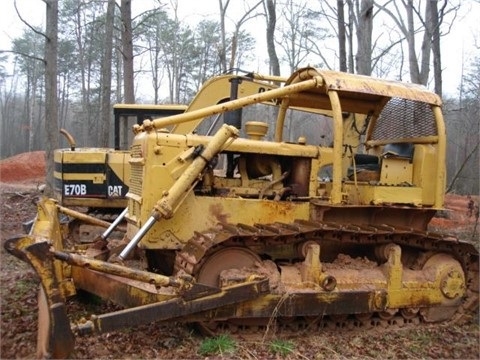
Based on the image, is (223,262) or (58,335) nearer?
(58,335)

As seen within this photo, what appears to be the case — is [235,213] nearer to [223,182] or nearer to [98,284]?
[223,182]

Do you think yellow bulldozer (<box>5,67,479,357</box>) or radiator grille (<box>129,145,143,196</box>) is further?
radiator grille (<box>129,145,143,196</box>)

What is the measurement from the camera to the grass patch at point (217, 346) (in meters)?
4.59

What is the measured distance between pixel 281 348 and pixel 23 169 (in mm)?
27161

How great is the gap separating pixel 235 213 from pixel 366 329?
189 centimetres

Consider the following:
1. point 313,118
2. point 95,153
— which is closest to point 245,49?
point 313,118

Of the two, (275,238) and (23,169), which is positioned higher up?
(23,169)

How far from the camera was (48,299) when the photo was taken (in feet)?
13.3

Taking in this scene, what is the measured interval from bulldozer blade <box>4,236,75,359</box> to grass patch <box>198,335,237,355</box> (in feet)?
3.91

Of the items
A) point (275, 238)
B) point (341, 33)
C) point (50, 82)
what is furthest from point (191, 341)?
point (341, 33)

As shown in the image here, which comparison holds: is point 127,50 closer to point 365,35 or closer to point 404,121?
point 365,35

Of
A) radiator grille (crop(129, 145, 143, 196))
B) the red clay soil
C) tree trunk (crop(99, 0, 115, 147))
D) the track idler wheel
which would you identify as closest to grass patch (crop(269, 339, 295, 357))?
the track idler wheel

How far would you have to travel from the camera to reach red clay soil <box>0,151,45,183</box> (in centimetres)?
2738

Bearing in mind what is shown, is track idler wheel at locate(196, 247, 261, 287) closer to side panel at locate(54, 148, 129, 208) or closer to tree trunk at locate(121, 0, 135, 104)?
side panel at locate(54, 148, 129, 208)
